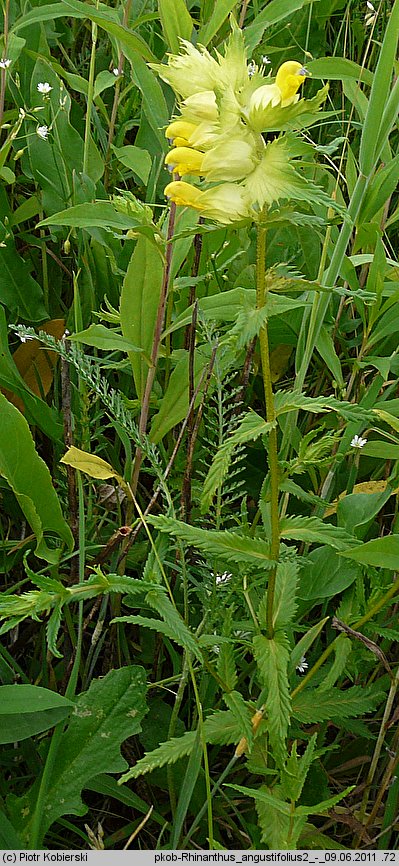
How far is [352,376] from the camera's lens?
45.0 inches

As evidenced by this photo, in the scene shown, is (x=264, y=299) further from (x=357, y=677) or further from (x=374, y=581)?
(x=357, y=677)

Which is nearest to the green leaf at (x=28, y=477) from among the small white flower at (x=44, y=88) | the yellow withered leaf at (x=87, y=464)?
the yellow withered leaf at (x=87, y=464)

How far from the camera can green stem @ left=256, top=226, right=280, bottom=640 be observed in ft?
2.25

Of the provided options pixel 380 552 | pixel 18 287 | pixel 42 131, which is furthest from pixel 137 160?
pixel 380 552

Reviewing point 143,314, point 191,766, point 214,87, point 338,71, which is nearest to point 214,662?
point 191,766

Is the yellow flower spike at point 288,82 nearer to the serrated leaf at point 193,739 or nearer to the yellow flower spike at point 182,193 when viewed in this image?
the yellow flower spike at point 182,193

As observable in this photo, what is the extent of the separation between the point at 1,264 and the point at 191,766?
764 mm

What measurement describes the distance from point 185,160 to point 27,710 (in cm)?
56

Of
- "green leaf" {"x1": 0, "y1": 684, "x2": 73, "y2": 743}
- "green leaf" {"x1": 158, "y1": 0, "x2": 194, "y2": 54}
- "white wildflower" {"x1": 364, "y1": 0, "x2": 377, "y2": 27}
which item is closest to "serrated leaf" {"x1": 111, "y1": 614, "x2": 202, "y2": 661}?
"green leaf" {"x1": 0, "y1": 684, "x2": 73, "y2": 743}

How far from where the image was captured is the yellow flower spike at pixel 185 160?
690 mm

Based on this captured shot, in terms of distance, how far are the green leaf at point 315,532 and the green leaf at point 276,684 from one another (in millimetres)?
110

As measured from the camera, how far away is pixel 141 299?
1008mm

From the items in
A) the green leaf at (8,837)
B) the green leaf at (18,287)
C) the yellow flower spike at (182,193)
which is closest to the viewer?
the yellow flower spike at (182,193)
